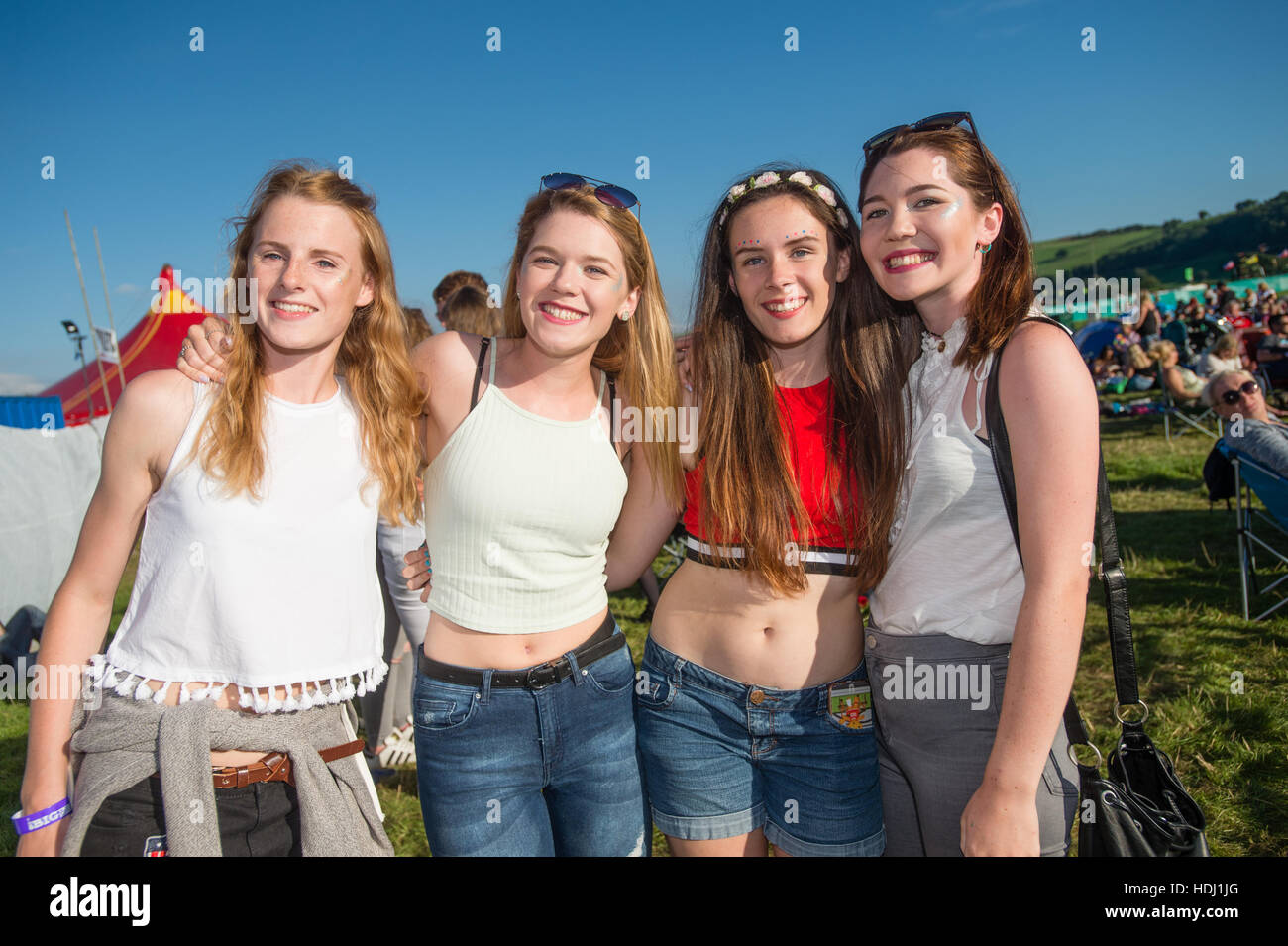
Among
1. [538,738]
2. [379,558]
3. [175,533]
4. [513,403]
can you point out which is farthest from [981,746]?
[379,558]

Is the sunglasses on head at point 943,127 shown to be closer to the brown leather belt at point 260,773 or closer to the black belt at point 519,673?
the black belt at point 519,673

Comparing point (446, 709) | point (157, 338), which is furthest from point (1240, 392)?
point (157, 338)

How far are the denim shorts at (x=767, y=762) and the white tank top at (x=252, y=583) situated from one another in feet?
3.02

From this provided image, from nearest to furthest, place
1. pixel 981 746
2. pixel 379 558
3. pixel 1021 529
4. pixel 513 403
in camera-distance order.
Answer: pixel 1021 529 → pixel 981 746 → pixel 513 403 → pixel 379 558

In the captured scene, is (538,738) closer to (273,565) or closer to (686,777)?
(686,777)

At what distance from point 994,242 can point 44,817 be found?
108 inches

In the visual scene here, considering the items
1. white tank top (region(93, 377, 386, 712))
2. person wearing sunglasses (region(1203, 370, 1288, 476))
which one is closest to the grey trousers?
white tank top (region(93, 377, 386, 712))

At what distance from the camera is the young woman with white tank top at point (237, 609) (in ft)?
5.62

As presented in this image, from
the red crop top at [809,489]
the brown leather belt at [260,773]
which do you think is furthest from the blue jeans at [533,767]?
the red crop top at [809,489]

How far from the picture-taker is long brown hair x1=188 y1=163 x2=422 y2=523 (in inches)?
71.6

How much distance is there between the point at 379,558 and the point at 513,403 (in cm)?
259

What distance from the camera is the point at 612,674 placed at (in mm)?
2219

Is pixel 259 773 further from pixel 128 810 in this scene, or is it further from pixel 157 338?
pixel 157 338

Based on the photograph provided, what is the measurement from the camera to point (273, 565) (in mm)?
1820
